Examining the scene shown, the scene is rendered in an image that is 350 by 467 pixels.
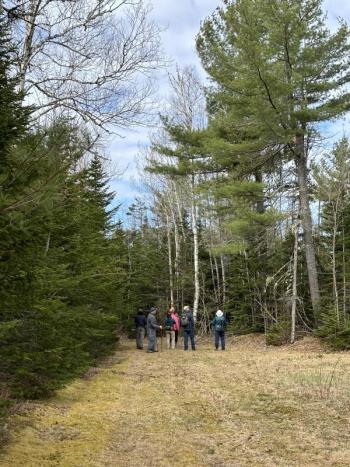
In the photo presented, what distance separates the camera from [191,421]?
273 inches

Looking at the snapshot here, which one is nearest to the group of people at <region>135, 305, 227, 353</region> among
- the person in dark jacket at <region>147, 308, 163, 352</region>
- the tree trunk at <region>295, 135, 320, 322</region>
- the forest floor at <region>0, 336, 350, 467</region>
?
the person in dark jacket at <region>147, 308, 163, 352</region>

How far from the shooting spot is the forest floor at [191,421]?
535cm

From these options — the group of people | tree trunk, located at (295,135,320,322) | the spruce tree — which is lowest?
the group of people

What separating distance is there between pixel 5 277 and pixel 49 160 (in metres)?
1.23

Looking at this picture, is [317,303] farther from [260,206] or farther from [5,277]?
[5,277]

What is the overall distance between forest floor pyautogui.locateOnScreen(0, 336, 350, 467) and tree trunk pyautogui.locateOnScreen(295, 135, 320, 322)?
21.7ft

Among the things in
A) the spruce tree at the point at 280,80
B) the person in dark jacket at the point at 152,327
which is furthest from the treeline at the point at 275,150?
the person in dark jacket at the point at 152,327

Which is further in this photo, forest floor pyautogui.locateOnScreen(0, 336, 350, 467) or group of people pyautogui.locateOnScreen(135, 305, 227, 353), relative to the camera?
group of people pyautogui.locateOnScreen(135, 305, 227, 353)

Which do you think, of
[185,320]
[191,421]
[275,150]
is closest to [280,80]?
[275,150]

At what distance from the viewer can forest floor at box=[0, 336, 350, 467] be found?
17.6 feet

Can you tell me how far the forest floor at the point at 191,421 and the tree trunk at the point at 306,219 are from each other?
6.60 metres

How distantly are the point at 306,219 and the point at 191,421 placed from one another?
12489 mm

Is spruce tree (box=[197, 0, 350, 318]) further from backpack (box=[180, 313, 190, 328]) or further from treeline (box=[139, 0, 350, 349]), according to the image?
backpack (box=[180, 313, 190, 328])

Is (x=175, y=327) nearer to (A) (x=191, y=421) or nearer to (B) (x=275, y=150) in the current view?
(B) (x=275, y=150)
